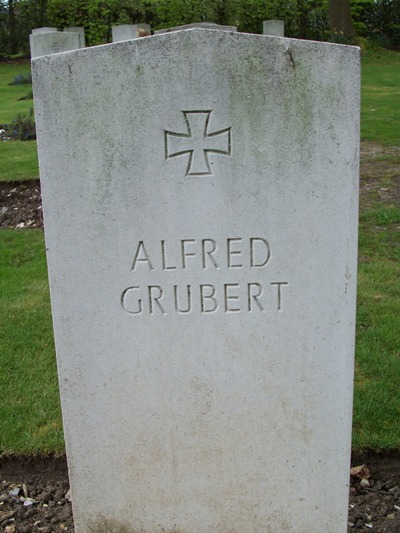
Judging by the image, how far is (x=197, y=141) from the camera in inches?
86.2

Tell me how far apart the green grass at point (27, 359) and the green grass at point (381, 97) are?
593 centimetres

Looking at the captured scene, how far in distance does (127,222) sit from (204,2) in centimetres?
2086

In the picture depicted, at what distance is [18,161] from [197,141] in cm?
727

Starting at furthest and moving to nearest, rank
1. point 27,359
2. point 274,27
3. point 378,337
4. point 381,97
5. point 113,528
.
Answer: point 274,27
point 381,97
point 378,337
point 27,359
point 113,528

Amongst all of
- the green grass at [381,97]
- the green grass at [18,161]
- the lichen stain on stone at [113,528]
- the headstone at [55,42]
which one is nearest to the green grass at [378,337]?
the lichen stain on stone at [113,528]


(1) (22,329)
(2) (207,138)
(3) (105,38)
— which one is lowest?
(1) (22,329)

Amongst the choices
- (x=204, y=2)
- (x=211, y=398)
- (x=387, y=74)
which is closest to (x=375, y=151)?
(x=211, y=398)

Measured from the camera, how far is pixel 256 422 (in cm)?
249

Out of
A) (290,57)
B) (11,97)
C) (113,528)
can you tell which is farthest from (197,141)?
(11,97)

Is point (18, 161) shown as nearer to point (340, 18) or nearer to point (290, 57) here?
point (290, 57)

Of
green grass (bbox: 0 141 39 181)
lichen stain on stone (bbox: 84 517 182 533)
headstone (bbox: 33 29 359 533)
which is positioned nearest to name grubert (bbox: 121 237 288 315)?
headstone (bbox: 33 29 359 533)

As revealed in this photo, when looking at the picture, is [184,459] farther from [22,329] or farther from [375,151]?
[375,151]

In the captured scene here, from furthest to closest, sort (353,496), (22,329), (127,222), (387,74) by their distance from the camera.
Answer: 1. (387,74)
2. (22,329)
3. (353,496)
4. (127,222)

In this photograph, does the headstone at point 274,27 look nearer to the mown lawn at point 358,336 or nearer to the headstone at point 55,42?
the headstone at point 55,42
